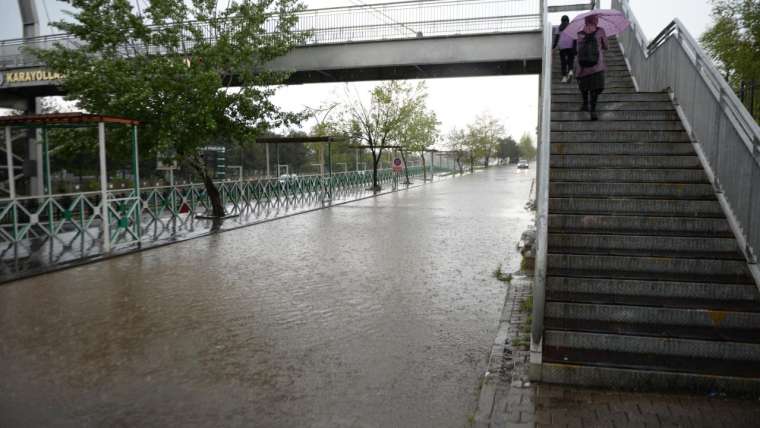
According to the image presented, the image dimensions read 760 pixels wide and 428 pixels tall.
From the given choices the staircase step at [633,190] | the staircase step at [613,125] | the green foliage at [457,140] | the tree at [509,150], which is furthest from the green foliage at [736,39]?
the tree at [509,150]

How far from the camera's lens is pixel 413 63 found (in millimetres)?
17875

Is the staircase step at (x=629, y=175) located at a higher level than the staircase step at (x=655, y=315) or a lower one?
higher

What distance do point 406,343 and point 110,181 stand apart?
2163 cm

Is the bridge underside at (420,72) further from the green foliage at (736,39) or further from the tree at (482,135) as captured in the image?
the tree at (482,135)

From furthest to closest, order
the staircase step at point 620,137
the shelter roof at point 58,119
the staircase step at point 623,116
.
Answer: the shelter roof at point 58,119 → the staircase step at point 623,116 → the staircase step at point 620,137

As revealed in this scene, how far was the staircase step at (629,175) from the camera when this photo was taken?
6.43 metres

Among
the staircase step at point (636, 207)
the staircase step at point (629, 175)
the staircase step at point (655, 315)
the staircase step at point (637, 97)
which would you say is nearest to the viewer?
the staircase step at point (655, 315)

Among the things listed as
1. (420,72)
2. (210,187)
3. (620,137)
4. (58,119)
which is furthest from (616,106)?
(210,187)

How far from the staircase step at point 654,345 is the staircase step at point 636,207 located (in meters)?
1.97

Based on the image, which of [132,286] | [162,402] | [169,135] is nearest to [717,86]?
[162,402]

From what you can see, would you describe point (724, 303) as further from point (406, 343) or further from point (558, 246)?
point (406, 343)

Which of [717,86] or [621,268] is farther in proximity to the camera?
[717,86]

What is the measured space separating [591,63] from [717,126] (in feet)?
8.78

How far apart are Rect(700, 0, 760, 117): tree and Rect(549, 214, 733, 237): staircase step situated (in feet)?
43.1
